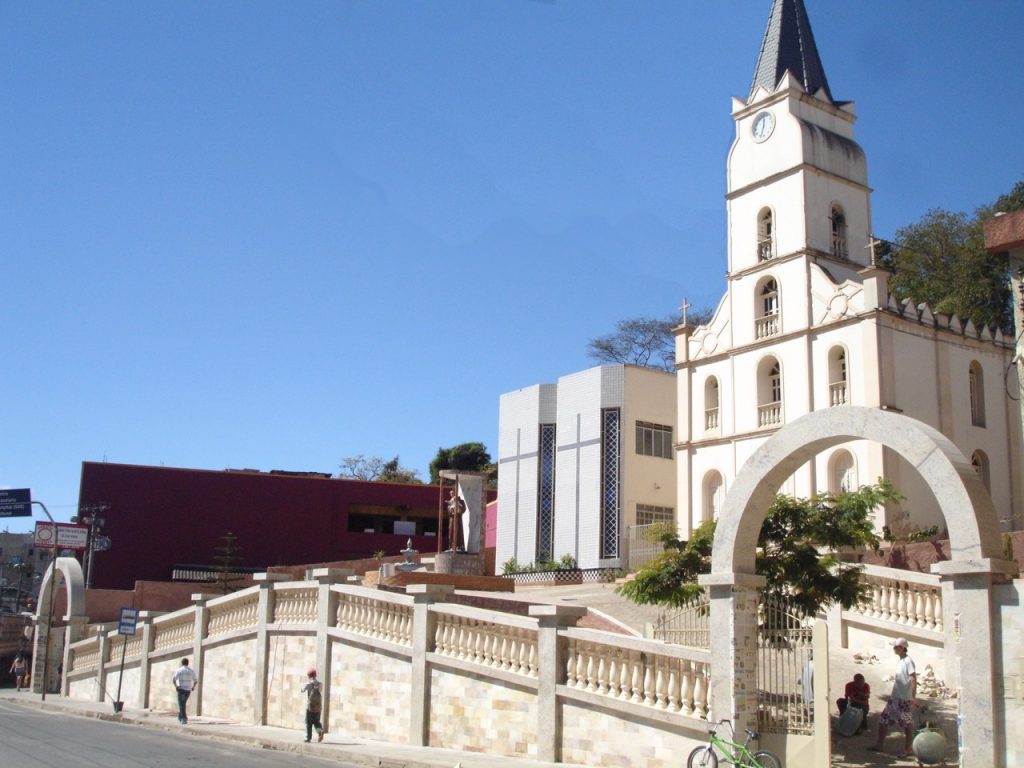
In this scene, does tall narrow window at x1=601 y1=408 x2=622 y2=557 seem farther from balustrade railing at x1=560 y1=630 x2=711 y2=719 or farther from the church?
balustrade railing at x1=560 y1=630 x2=711 y2=719

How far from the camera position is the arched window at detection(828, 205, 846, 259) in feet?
105

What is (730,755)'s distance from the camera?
37.4 feet

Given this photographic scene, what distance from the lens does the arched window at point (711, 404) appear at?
33.1 meters

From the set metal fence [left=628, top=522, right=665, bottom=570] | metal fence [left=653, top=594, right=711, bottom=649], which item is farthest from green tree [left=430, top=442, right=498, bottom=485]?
metal fence [left=653, top=594, right=711, bottom=649]

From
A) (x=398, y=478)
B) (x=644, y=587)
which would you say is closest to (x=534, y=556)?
(x=644, y=587)

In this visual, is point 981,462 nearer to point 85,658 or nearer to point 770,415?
point 770,415

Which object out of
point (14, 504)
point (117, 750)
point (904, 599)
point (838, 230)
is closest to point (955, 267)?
point (838, 230)

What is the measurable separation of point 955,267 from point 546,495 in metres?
20.1

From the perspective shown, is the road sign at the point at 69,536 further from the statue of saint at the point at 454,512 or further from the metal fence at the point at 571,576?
the metal fence at the point at 571,576

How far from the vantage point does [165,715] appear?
2384cm

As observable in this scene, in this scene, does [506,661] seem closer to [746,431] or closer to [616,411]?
[746,431]

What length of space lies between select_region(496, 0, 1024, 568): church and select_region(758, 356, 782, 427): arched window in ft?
0.15

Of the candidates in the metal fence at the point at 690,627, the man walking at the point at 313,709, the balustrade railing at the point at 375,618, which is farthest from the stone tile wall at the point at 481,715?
the metal fence at the point at 690,627

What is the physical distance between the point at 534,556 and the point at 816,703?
2595cm
